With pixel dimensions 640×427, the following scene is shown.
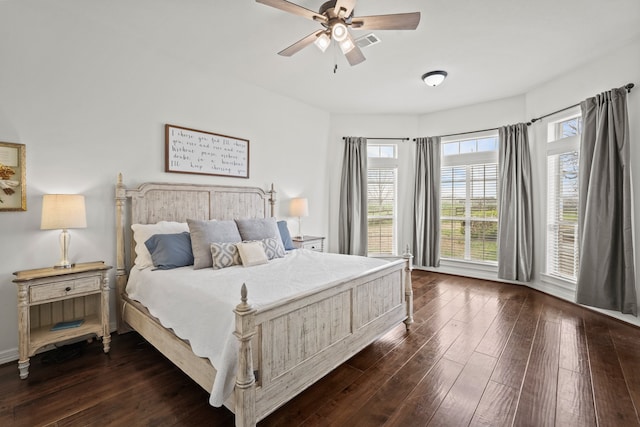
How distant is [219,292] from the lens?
6.29ft

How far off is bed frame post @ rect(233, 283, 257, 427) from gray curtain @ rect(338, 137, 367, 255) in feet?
12.6

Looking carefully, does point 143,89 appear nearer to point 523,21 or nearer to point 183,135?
point 183,135

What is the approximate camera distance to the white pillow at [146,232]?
2.68m

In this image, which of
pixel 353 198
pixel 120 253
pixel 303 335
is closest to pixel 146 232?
pixel 120 253

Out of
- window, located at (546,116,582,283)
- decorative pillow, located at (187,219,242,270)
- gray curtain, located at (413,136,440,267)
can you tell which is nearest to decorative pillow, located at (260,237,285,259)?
decorative pillow, located at (187,219,242,270)

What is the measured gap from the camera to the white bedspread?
5.29 ft

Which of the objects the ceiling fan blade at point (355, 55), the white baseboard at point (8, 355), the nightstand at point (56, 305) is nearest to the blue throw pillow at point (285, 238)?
the nightstand at point (56, 305)

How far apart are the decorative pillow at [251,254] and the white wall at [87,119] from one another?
1.22 meters

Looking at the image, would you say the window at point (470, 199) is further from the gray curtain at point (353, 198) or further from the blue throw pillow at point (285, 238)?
the blue throw pillow at point (285, 238)

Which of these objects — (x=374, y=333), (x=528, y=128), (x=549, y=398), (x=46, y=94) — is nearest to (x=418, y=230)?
(x=528, y=128)

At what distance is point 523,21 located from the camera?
2588mm

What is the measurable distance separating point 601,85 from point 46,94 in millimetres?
5550

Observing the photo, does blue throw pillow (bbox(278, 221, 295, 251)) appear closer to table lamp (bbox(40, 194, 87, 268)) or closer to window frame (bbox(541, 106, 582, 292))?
table lamp (bbox(40, 194, 87, 268))

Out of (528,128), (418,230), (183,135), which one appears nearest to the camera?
(183,135)
